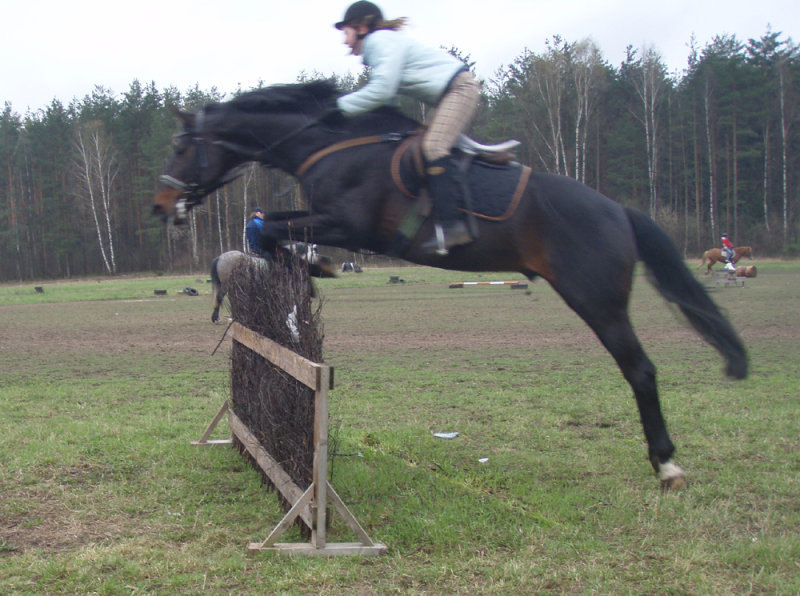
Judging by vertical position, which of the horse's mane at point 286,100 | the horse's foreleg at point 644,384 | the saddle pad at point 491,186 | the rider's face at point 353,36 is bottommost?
the horse's foreleg at point 644,384

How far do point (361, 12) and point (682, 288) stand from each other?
2739 mm

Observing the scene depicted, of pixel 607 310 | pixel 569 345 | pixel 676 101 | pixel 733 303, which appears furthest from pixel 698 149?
pixel 607 310

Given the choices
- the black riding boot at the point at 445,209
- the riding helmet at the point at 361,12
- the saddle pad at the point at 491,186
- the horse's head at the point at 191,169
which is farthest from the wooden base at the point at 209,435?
the riding helmet at the point at 361,12

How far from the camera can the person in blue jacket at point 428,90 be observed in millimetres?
3951

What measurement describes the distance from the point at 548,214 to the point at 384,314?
45.1 feet

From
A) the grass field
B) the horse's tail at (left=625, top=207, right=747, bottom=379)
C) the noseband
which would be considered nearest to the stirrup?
the grass field

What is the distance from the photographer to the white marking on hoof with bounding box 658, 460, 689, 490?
4.56 metres

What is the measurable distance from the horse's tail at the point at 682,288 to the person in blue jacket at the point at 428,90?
4.44 feet

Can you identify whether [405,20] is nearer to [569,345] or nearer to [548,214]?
[548,214]

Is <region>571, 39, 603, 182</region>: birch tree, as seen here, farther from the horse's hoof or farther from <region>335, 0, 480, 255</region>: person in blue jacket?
<region>335, 0, 480, 255</region>: person in blue jacket

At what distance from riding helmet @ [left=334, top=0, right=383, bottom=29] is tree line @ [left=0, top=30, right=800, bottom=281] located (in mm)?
34540

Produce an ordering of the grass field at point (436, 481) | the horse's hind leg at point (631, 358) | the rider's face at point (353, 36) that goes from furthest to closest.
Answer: the horse's hind leg at point (631, 358) → the rider's face at point (353, 36) → the grass field at point (436, 481)

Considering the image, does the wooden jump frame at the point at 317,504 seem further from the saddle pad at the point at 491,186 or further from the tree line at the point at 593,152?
the tree line at the point at 593,152

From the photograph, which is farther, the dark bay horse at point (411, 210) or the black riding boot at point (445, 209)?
the dark bay horse at point (411, 210)
